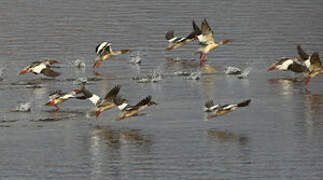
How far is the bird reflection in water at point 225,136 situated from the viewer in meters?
17.0

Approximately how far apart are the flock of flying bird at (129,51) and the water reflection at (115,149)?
2.26 feet

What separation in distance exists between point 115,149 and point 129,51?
34.6 ft

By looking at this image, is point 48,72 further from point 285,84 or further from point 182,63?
point 285,84

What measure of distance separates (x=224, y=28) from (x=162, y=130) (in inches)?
638

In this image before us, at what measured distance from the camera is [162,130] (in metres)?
17.9

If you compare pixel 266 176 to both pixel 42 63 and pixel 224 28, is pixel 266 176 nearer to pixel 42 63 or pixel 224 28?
pixel 42 63

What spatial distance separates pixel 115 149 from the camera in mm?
16375

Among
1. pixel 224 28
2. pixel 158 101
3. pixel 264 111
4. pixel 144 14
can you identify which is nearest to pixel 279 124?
pixel 264 111

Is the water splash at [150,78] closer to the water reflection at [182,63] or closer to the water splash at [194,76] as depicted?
the water splash at [194,76]

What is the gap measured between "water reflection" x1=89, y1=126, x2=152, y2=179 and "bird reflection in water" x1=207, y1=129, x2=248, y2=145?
1.29m

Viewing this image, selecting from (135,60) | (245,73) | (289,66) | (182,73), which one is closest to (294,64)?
(289,66)

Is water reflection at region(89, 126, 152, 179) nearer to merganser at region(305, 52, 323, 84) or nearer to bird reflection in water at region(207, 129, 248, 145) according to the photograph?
bird reflection in water at region(207, 129, 248, 145)

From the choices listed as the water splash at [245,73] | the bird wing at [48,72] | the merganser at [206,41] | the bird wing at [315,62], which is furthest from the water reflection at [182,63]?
the bird wing at [315,62]

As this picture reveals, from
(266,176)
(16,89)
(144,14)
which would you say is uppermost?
(144,14)
